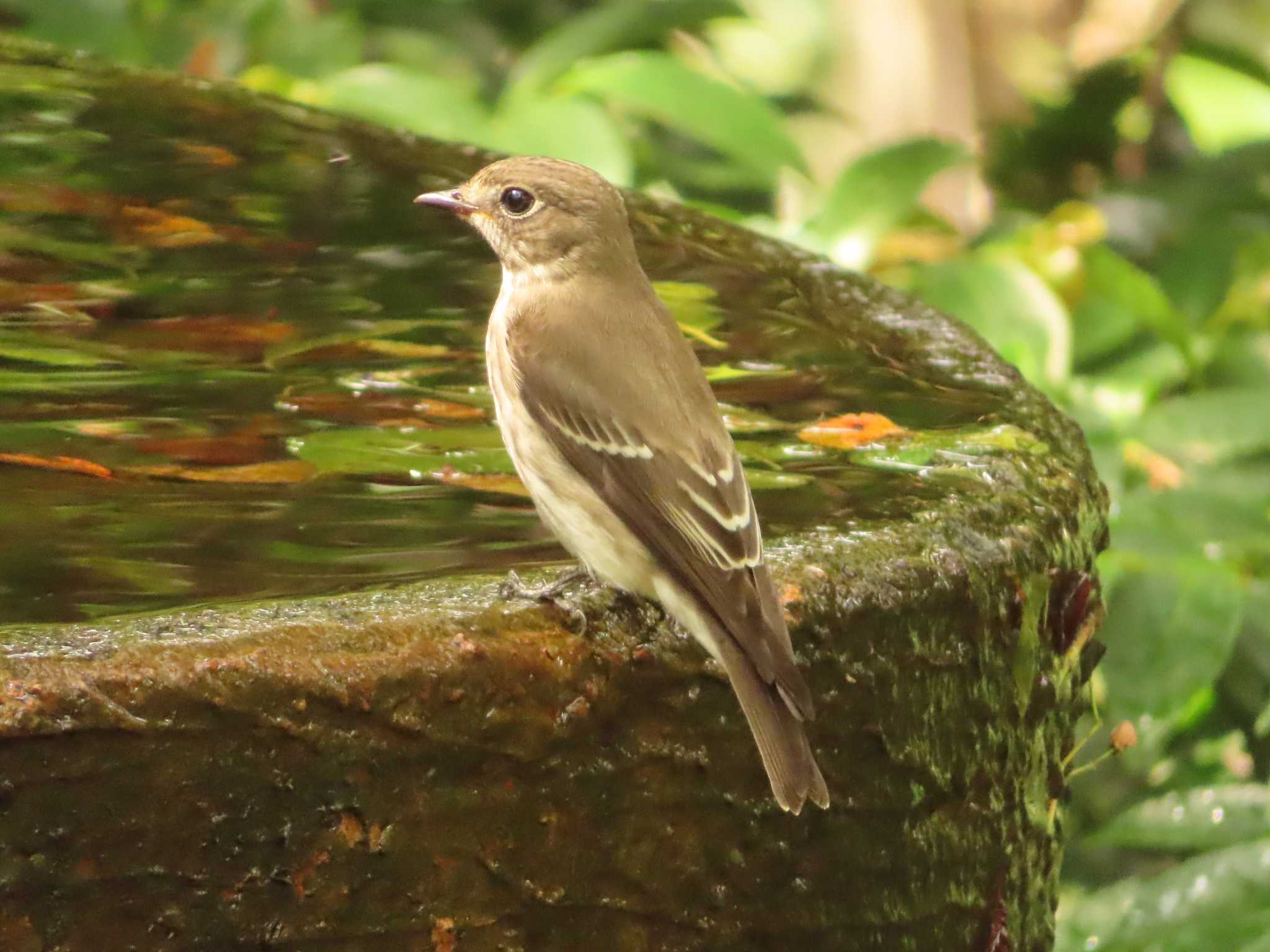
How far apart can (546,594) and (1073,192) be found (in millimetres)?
4961

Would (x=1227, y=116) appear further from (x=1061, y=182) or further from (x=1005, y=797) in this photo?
(x=1005, y=797)

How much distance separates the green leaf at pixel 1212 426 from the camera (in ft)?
12.6

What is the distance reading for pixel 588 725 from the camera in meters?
1.94

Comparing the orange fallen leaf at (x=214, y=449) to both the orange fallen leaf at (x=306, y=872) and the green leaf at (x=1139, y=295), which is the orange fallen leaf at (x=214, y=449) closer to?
the orange fallen leaf at (x=306, y=872)

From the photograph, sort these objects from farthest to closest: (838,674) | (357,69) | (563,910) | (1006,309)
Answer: (357,69), (1006,309), (838,674), (563,910)

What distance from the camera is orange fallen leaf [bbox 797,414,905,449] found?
8.94ft

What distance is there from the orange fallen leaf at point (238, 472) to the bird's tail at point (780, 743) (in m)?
0.77

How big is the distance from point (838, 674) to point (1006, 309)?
7.55ft

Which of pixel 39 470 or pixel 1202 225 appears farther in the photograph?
pixel 1202 225

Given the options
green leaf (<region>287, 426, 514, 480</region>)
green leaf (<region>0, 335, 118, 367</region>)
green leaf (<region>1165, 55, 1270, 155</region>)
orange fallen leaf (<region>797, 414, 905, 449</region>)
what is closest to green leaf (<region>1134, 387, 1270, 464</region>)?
orange fallen leaf (<region>797, 414, 905, 449</region>)

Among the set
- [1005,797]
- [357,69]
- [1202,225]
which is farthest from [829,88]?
[1005,797]

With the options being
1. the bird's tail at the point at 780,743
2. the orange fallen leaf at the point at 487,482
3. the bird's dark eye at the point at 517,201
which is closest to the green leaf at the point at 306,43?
the bird's dark eye at the point at 517,201

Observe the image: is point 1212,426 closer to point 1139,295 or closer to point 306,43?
point 1139,295

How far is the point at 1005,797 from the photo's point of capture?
2.44 metres
